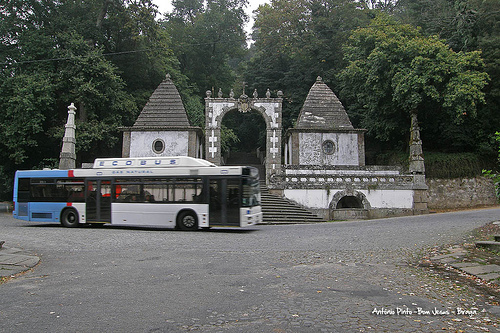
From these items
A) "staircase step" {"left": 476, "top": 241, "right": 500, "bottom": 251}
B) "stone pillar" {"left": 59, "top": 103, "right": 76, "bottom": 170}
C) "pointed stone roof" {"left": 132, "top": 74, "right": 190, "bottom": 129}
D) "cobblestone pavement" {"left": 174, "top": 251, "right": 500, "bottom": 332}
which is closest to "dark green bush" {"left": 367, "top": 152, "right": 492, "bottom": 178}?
"pointed stone roof" {"left": 132, "top": 74, "right": 190, "bottom": 129}

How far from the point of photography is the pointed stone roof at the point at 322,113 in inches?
1094

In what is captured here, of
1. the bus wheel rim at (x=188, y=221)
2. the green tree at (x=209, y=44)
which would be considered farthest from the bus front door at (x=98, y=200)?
the green tree at (x=209, y=44)

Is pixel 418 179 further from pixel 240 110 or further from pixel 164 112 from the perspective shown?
pixel 164 112

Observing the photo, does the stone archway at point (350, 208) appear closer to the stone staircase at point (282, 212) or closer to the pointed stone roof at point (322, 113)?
the stone staircase at point (282, 212)

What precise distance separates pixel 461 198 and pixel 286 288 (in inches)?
938

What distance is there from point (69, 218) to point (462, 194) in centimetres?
2345

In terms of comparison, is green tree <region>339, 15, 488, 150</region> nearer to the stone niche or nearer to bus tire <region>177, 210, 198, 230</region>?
the stone niche

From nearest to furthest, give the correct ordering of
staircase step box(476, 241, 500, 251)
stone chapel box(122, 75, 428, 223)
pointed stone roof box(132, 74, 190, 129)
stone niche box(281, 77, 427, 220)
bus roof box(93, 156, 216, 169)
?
staircase step box(476, 241, 500, 251), bus roof box(93, 156, 216, 169), stone niche box(281, 77, 427, 220), stone chapel box(122, 75, 428, 223), pointed stone roof box(132, 74, 190, 129)

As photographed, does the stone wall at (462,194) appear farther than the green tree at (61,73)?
Yes

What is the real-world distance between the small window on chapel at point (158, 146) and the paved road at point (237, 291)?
16.3 meters

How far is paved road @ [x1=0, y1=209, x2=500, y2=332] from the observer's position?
502cm

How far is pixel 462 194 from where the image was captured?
26375 mm

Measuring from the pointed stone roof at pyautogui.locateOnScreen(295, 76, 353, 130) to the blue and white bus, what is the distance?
13164 millimetres

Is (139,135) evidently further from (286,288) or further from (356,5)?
(356,5)
